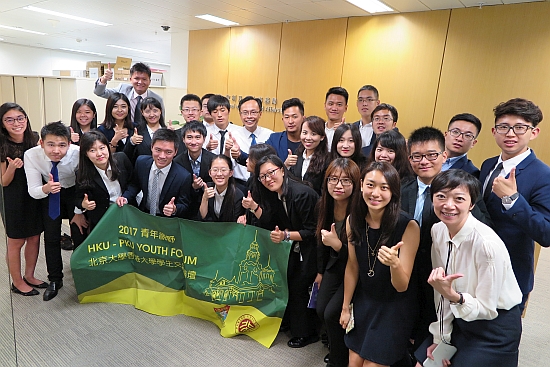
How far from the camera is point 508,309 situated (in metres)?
1.55

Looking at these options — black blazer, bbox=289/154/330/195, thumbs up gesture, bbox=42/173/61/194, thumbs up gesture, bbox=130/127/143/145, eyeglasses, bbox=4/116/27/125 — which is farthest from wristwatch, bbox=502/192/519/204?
eyeglasses, bbox=4/116/27/125

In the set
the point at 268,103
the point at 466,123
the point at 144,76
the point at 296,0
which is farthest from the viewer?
the point at 268,103

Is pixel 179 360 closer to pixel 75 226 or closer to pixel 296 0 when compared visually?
pixel 75 226

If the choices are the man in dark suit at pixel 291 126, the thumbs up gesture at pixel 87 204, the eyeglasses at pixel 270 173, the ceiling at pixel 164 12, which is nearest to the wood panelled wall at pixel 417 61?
the ceiling at pixel 164 12

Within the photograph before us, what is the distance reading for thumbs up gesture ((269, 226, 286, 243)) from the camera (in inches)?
94.3

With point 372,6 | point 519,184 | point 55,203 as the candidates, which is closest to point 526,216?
point 519,184

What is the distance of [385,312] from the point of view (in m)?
1.88

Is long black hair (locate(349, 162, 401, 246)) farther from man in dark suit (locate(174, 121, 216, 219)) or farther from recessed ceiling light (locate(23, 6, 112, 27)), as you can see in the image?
recessed ceiling light (locate(23, 6, 112, 27))

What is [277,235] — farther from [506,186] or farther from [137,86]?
[137,86]

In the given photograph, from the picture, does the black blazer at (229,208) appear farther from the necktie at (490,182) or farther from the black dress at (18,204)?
the necktie at (490,182)

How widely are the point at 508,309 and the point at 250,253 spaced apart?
5.06ft

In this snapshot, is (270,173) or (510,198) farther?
(270,173)

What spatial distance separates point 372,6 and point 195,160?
3.79 metres

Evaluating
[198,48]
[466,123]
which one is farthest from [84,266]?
[198,48]
